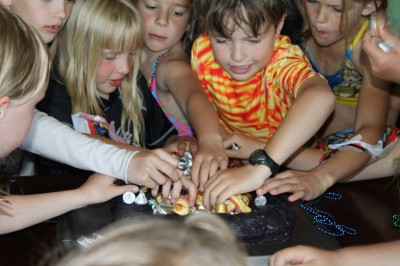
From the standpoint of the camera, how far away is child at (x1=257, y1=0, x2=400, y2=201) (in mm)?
1489

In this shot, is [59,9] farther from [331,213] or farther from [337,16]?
[331,213]

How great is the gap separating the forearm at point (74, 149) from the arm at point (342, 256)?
50 centimetres

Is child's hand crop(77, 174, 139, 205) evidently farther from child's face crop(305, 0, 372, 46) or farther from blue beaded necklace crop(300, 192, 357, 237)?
child's face crop(305, 0, 372, 46)

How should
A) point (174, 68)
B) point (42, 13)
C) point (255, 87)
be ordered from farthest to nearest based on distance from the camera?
point (174, 68) < point (255, 87) < point (42, 13)

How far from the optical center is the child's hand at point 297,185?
4.64ft

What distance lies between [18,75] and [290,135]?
668 millimetres

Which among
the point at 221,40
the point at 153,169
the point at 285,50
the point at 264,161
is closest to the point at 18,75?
the point at 153,169

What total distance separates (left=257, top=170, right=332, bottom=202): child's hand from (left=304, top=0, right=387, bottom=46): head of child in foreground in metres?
0.52

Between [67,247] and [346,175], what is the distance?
736mm

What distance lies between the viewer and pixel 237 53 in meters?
1.70

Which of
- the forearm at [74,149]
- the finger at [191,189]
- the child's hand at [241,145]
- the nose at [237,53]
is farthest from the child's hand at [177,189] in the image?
the nose at [237,53]

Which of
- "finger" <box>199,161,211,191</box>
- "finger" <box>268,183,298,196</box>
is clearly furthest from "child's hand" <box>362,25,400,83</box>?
"finger" <box>199,161,211,191</box>

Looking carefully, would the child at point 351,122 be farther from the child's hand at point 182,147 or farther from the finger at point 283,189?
the child's hand at point 182,147

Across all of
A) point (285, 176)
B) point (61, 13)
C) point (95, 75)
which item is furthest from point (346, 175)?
point (61, 13)
